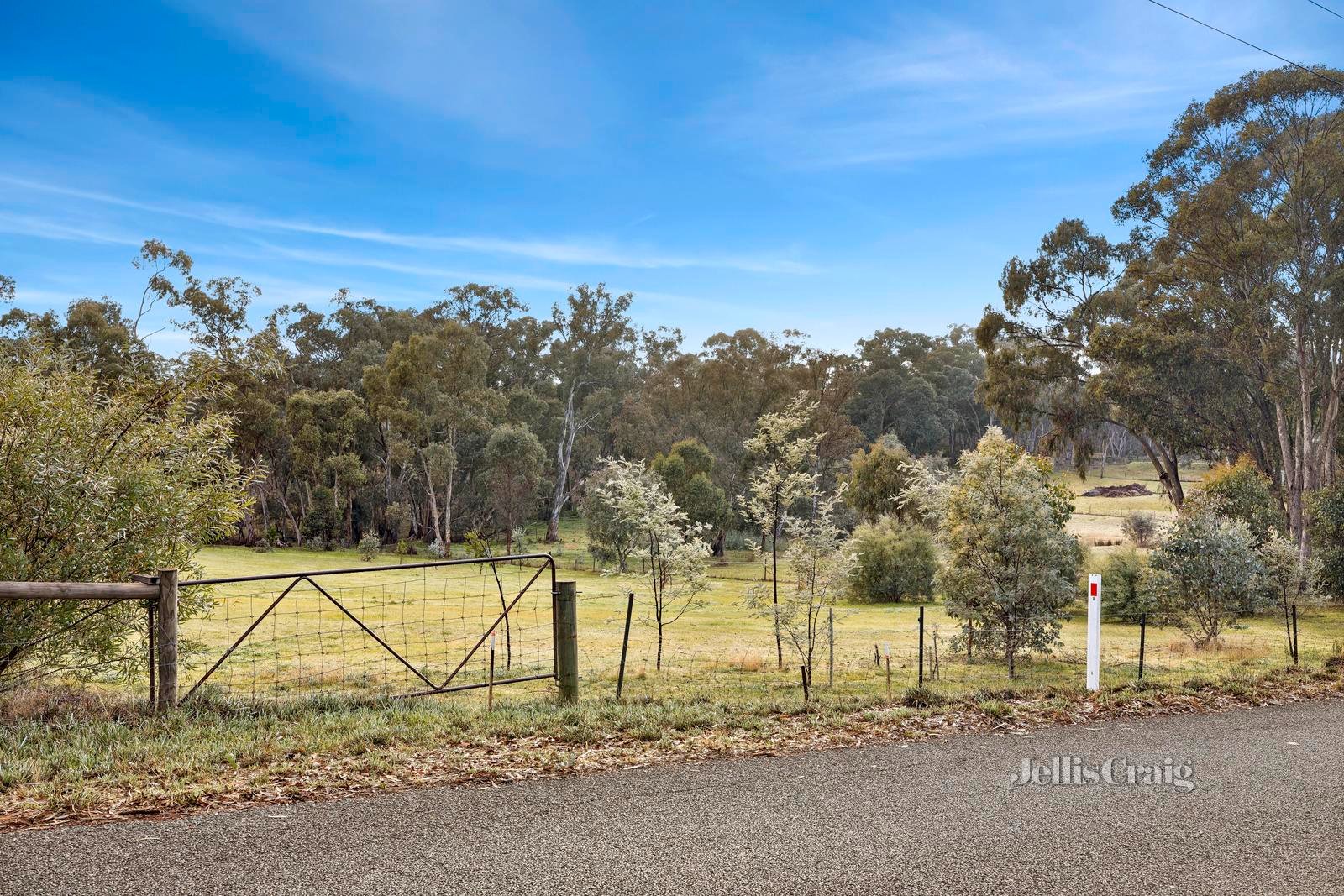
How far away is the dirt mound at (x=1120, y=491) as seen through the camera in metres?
64.1

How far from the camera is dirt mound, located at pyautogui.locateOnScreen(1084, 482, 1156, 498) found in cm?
6406

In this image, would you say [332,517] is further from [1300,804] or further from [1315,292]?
[1300,804]

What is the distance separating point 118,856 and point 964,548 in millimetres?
11210

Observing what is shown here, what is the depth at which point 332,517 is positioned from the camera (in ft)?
147

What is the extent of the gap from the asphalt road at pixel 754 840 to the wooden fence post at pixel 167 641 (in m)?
2.37

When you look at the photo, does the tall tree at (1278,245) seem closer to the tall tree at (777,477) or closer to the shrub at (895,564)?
the shrub at (895,564)

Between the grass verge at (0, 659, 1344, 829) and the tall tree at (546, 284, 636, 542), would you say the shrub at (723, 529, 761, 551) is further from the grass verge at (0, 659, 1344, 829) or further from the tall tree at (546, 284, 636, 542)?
the grass verge at (0, 659, 1344, 829)

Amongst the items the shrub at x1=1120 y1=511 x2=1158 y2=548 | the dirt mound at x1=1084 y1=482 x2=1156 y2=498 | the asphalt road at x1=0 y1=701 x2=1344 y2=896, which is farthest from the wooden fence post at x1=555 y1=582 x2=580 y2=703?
the dirt mound at x1=1084 y1=482 x2=1156 y2=498

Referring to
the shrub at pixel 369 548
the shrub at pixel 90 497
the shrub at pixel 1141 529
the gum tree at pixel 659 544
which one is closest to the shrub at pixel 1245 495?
the shrub at pixel 1141 529

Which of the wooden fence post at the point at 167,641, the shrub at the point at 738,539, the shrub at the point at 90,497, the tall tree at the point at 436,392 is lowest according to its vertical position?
the shrub at the point at 738,539

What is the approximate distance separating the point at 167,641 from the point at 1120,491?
69.3 m

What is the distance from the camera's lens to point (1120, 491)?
64.6m

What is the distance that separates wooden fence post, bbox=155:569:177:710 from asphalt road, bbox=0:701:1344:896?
2.37m

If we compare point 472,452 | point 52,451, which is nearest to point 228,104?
point 52,451
